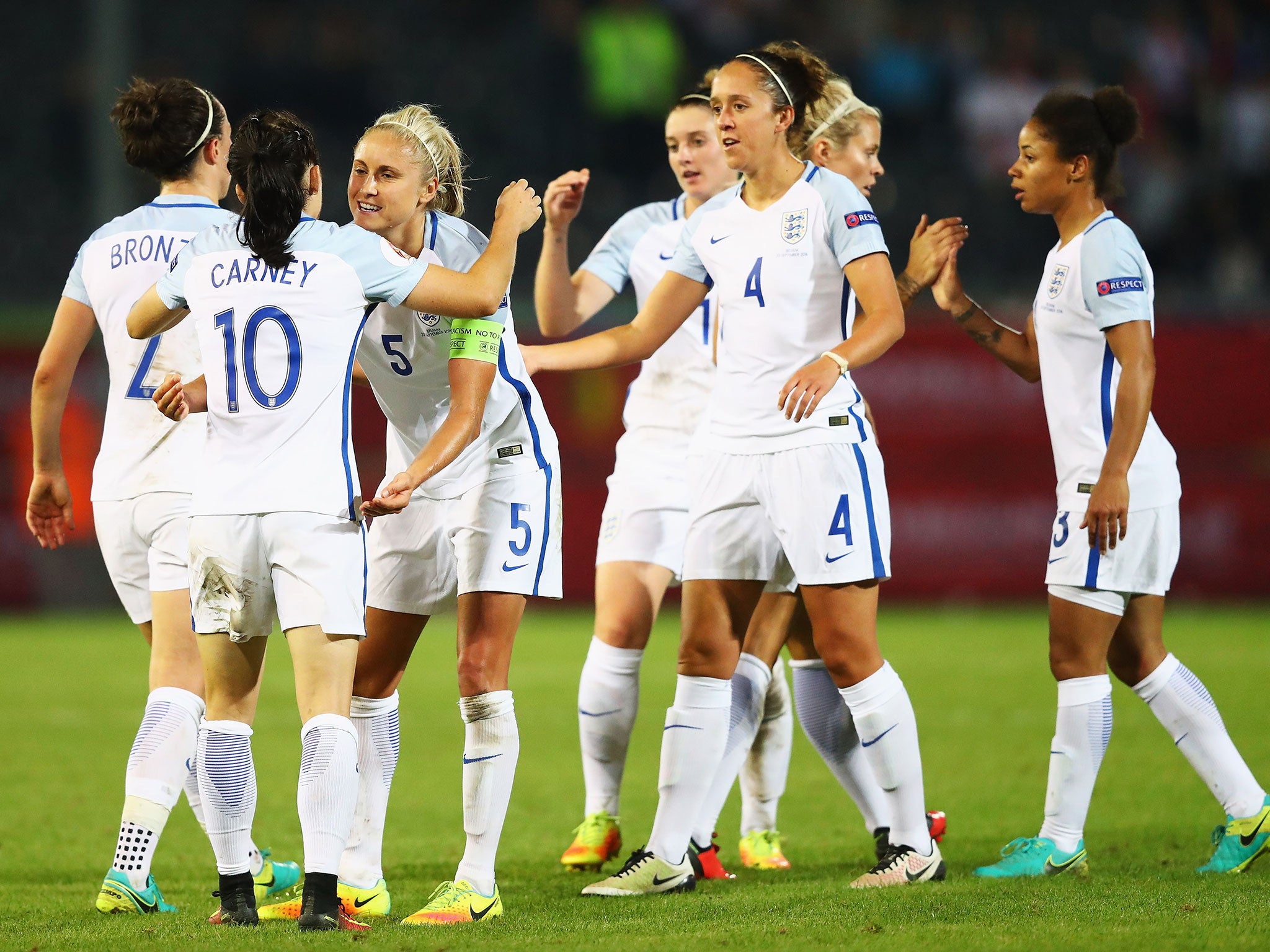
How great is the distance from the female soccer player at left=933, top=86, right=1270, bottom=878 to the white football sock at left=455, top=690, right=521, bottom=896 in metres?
1.59

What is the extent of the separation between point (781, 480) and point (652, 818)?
2172 millimetres

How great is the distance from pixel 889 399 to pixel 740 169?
913 centimetres

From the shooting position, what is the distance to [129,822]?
4.73 meters

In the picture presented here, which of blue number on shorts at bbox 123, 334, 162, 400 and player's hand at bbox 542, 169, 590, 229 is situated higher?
player's hand at bbox 542, 169, 590, 229

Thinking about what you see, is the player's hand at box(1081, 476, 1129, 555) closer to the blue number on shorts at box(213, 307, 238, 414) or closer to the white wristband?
the white wristband

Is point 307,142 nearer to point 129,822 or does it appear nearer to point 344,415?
point 344,415

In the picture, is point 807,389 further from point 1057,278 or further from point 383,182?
point 383,182

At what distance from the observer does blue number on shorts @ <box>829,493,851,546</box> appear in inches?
186

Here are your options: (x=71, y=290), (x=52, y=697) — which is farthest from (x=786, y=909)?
(x=52, y=697)

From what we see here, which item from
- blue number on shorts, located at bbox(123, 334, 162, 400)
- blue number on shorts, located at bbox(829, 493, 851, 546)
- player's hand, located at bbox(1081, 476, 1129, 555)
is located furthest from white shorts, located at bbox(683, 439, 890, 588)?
blue number on shorts, located at bbox(123, 334, 162, 400)

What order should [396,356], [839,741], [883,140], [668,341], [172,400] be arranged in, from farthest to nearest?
1. [883,140]
2. [668,341]
3. [839,741]
4. [396,356]
5. [172,400]

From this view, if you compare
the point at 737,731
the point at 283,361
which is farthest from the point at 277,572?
the point at 737,731

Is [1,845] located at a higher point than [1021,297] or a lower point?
lower

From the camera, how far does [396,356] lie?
468 centimetres
